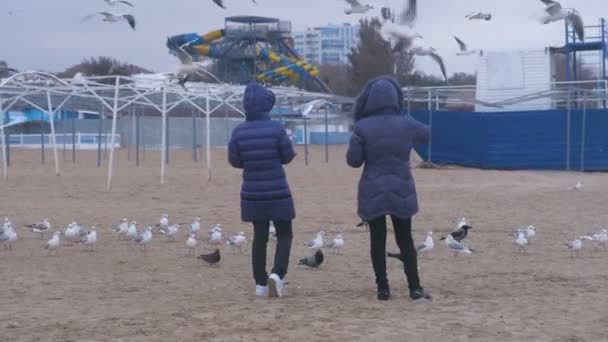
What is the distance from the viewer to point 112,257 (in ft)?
39.0

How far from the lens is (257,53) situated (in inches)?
2502

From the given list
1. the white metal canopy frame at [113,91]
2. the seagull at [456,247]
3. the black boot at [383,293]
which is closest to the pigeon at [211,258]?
the seagull at [456,247]

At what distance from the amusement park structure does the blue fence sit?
26.9m

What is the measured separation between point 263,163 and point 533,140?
81.7 feet

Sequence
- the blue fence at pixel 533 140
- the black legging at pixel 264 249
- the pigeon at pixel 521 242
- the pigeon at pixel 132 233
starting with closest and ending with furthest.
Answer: the black legging at pixel 264 249
the pigeon at pixel 521 242
the pigeon at pixel 132 233
the blue fence at pixel 533 140

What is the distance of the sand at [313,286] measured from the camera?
23.5 feet

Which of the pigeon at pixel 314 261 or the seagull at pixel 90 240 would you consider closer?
the pigeon at pixel 314 261

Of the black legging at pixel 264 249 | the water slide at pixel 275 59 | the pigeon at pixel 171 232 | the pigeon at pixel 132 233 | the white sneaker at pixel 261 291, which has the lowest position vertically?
the pigeon at pixel 171 232

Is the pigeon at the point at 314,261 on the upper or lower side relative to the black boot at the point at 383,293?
lower

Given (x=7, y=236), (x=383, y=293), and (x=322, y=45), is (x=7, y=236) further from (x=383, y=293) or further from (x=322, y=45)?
(x=322, y=45)

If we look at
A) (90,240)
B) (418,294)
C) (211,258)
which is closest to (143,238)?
(90,240)

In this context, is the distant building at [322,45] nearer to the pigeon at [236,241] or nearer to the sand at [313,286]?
the sand at [313,286]

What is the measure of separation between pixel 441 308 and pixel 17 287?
13.3 feet

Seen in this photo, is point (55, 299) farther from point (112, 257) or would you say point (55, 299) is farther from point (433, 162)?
point (433, 162)
